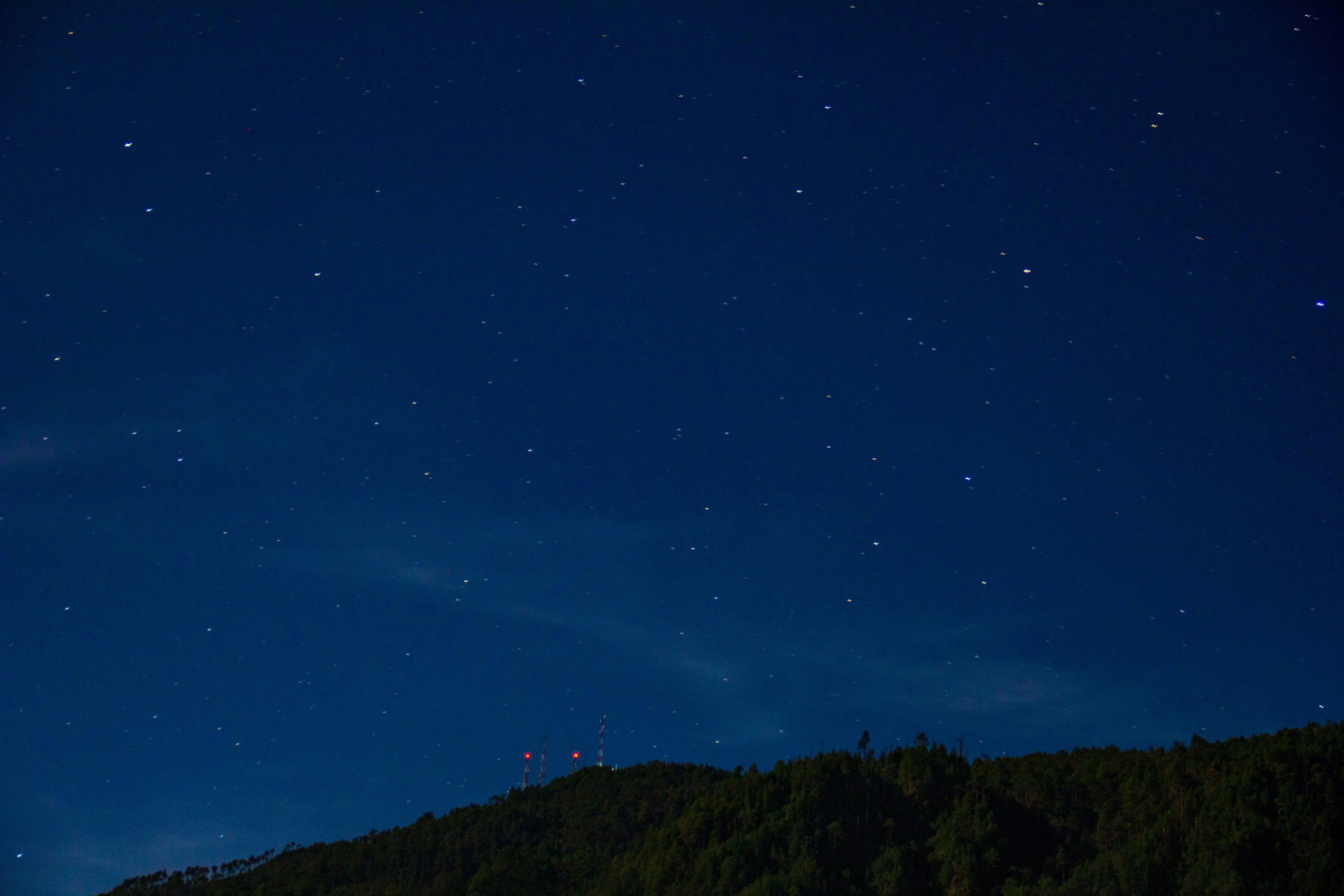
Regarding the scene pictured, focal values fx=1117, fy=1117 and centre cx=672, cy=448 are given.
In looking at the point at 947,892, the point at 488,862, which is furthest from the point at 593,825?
the point at 947,892

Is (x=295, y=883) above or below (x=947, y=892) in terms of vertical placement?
above

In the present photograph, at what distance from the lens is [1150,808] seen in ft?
152

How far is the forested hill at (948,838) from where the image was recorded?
136 ft

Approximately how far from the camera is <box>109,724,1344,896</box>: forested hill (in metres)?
41.5

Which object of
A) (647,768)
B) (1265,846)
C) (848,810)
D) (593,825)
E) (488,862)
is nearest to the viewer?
(1265,846)

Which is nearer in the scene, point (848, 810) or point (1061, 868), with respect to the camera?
point (1061, 868)

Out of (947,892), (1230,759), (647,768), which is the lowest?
(947,892)

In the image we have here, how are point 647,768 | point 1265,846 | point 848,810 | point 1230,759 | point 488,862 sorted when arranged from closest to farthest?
point 1265,846, point 1230,759, point 848,810, point 488,862, point 647,768

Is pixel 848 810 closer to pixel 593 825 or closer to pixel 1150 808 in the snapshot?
pixel 1150 808

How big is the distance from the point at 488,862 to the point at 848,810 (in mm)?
27944

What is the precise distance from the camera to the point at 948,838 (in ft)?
167

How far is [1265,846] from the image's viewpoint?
133 ft

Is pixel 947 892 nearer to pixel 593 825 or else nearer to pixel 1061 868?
pixel 1061 868

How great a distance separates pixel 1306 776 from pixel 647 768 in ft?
215
